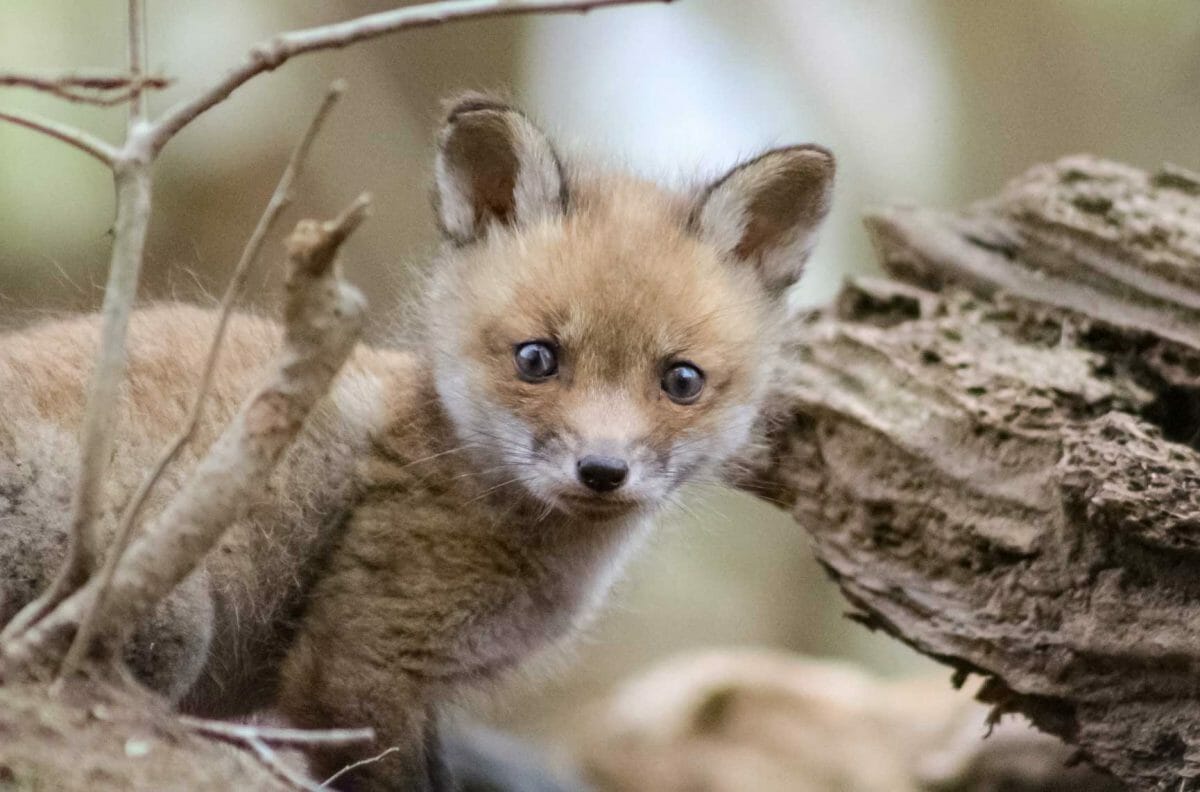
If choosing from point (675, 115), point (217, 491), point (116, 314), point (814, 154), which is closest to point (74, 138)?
Result: point (116, 314)

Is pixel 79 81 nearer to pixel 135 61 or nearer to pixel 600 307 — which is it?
pixel 135 61

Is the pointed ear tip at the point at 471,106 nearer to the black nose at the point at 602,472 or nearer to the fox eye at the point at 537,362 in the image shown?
the fox eye at the point at 537,362

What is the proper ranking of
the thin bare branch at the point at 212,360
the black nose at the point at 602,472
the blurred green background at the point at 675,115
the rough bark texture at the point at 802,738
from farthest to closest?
the blurred green background at the point at 675,115 → the rough bark texture at the point at 802,738 → the black nose at the point at 602,472 → the thin bare branch at the point at 212,360

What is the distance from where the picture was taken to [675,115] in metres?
4.97

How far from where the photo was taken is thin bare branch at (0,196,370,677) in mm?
1679

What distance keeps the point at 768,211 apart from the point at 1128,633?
134 cm

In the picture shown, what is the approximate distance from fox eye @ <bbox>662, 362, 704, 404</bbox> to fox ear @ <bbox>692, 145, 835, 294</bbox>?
1.32ft

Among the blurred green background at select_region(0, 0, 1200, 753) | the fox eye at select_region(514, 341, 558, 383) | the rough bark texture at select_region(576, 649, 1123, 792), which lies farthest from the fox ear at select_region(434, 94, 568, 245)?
the rough bark texture at select_region(576, 649, 1123, 792)

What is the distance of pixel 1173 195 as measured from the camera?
330 cm

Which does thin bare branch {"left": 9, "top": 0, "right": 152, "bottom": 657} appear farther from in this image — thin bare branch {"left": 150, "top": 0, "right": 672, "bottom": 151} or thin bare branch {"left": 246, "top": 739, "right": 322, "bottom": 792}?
thin bare branch {"left": 246, "top": 739, "right": 322, "bottom": 792}

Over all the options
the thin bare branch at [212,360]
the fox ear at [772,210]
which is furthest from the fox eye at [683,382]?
the thin bare branch at [212,360]

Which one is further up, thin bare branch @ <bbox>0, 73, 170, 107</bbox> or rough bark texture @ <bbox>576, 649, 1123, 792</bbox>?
thin bare branch @ <bbox>0, 73, 170, 107</bbox>

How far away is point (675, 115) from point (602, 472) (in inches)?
113

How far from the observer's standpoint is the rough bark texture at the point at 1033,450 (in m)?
2.49
